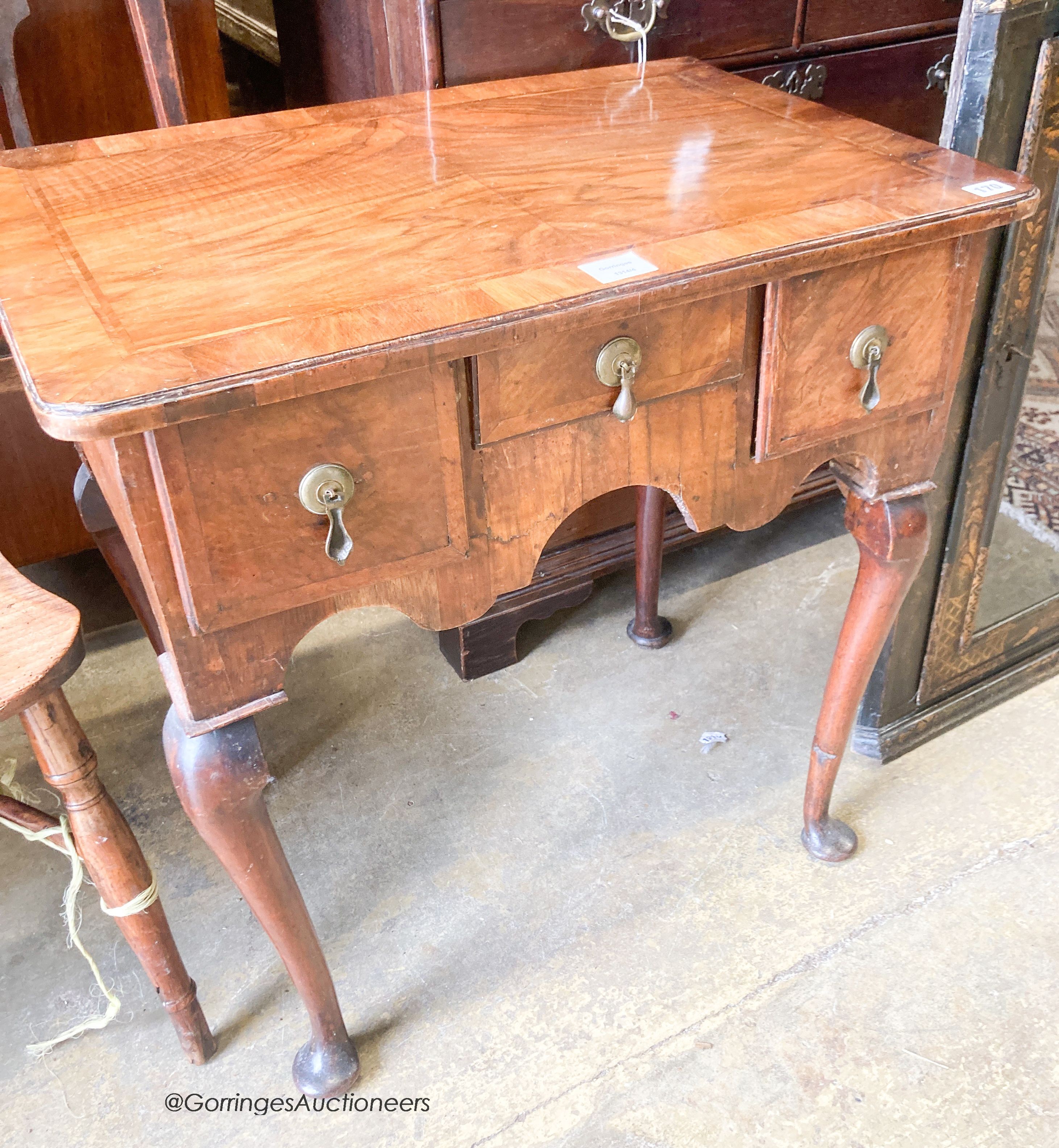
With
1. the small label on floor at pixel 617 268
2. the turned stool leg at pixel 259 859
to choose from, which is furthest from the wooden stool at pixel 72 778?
the small label on floor at pixel 617 268

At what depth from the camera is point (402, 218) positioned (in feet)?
3.28

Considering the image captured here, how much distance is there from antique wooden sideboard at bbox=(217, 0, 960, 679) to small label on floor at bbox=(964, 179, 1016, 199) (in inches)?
24.7

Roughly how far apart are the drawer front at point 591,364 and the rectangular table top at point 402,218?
0.05 m

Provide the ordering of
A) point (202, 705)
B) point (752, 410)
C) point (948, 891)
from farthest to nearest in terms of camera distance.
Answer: point (948, 891) < point (752, 410) < point (202, 705)

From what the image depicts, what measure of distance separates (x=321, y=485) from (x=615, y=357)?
267 mm

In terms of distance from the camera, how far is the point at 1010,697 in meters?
1.71

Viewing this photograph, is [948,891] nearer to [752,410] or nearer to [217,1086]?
[752,410]

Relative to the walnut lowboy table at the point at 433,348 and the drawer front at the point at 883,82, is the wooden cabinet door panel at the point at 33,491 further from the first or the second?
the drawer front at the point at 883,82

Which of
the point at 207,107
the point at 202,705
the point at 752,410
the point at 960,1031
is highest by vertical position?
the point at 207,107

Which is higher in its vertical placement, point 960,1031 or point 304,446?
point 304,446

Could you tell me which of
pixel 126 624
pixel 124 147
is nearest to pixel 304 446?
pixel 124 147

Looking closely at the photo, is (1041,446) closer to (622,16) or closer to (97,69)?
(622,16)

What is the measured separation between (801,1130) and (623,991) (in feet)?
0.81

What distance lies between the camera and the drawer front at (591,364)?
88 cm
